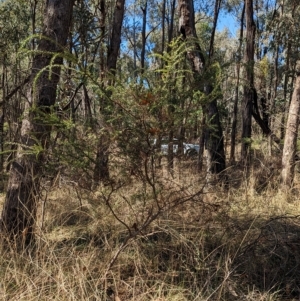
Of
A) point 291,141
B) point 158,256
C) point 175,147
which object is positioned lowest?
point 158,256

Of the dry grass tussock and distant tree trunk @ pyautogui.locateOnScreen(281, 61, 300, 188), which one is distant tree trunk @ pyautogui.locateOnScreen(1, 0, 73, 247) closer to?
the dry grass tussock

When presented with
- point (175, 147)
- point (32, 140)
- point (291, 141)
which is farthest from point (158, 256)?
point (291, 141)

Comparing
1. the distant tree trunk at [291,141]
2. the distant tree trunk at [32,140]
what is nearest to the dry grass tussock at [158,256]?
the distant tree trunk at [32,140]

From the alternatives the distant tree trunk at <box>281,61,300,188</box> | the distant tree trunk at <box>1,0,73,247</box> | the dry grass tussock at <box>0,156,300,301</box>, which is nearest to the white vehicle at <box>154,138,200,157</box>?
the dry grass tussock at <box>0,156,300,301</box>

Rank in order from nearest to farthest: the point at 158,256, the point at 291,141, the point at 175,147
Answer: the point at 175,147
the point at 158,256
the point at 291,141

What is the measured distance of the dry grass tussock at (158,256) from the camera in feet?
9.33

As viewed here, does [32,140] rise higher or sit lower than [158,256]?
higher

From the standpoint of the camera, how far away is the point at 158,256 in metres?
3.32

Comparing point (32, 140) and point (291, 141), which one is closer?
point (32, 140)

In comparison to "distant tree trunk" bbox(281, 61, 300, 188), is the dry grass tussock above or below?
below

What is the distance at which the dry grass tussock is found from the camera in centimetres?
284

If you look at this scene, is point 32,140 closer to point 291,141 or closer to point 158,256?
point 158,256

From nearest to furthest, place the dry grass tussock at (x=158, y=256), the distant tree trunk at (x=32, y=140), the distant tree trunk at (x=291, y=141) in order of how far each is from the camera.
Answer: the dry grass tussock at (x=158, y=256), the distant tree trunk at (x=32, y=140), the distant tree trunk at (x=291, y=141)

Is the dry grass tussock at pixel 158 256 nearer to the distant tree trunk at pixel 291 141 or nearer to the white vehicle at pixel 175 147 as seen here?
the white vehicle at pixel 175 147
